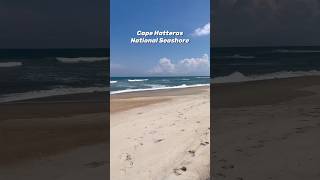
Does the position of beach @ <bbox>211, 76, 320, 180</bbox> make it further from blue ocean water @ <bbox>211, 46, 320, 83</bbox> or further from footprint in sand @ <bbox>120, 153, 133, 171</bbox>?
blue ocean water @ <bbox>211, 46, 320, 83</bbox>

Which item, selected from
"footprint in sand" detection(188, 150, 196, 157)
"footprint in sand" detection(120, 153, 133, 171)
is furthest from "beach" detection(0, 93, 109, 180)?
"footprint in sand" detection(188, 150, 196, 157)

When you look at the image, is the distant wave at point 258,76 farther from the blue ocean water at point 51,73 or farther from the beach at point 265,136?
the blue ocean water at point 51,73

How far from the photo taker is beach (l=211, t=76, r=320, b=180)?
10.4 ft

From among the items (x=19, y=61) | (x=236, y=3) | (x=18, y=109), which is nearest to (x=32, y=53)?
(x=19, y=61)

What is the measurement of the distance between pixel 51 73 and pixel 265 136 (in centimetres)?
675

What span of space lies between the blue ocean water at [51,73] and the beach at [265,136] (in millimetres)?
2151

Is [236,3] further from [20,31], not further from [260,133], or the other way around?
[20,31]

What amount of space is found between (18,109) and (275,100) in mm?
→ 3404

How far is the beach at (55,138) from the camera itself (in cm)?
347

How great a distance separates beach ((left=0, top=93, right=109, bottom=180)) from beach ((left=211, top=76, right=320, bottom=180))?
0.97 meters

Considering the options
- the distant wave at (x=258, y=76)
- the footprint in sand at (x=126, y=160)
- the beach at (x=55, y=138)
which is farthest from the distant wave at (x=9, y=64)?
the footprint in sand at (x=126, y=160)

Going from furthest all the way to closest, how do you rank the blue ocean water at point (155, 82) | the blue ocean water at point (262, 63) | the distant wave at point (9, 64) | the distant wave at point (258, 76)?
1. the distant wave at point (9, 64)
2. the blue ocean water at point (262, 63)
3. the distant wave at point (258, 76)
4. the blue ocean water at point (155, 82)

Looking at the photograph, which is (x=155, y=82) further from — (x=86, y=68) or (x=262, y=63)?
(x=262, y=63)

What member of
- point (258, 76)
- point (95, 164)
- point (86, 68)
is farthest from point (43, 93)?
point (95, 164)
